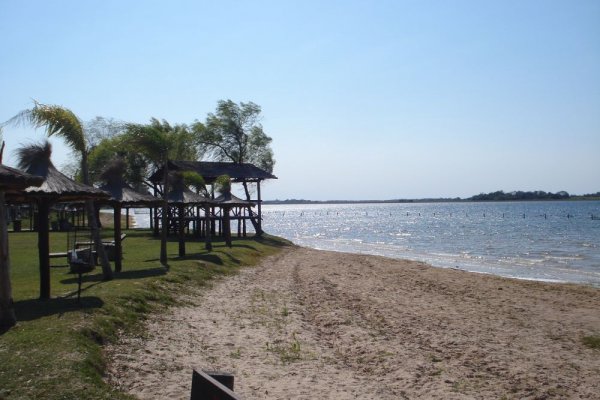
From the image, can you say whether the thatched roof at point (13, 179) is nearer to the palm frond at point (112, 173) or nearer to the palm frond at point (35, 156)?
the palm frond at point (35, 156)

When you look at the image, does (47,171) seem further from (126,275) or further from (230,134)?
(230,134)

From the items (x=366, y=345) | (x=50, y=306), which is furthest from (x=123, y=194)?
(x=366, y=345)

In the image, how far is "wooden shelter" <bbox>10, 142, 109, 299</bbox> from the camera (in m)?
11.1

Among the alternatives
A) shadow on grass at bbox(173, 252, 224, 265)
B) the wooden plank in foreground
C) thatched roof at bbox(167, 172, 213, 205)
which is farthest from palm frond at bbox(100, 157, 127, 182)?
the wooden plank in foreground

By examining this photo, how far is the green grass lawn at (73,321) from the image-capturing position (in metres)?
6.62

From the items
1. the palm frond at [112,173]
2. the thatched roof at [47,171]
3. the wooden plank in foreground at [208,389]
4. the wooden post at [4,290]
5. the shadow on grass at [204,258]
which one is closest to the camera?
the wooden plank in foreground at [208,389]

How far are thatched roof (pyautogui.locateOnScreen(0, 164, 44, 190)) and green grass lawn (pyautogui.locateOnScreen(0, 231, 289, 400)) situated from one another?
2128 millimetres

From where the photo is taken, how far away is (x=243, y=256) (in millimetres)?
25656

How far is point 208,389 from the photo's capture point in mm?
4246

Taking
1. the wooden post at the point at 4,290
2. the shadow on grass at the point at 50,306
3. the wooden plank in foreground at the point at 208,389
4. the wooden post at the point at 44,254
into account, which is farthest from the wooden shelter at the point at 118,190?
the wooden plank in foreground at the point at 208,389

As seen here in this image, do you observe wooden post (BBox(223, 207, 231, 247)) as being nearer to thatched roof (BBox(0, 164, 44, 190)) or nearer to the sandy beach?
the sandy beach

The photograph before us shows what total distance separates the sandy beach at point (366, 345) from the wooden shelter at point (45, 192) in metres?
2.44

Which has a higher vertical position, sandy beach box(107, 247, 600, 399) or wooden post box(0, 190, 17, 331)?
wooden post box(0, 190, 17, 331)

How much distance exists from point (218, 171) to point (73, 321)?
3097 cm
